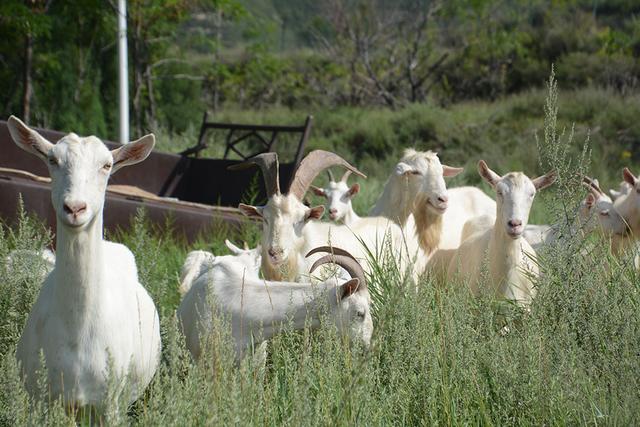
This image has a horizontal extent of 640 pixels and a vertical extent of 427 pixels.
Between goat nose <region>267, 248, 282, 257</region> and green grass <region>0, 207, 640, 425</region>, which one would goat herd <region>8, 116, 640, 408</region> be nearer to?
goat nose <region>267, 248, 282, 257</region>


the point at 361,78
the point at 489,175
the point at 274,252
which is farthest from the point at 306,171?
the point at 361,78

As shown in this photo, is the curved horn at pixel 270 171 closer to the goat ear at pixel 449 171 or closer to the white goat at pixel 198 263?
the white goat at pixel 198 263

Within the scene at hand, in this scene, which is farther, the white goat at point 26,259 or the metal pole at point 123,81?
the metal pole at point 123,81

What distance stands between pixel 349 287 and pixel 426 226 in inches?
124

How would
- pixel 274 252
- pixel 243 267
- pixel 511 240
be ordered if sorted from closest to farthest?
pixel 243 267, pixel 274 252, pixel 511 240

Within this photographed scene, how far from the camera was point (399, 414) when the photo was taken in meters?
4.05

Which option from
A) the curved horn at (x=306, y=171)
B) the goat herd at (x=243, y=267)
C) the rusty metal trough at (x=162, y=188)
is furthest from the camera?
the rusty metal trough at (x=162, y=188)

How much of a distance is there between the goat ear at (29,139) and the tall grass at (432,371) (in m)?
0.86

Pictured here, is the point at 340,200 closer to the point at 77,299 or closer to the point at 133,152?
the point at 133,152

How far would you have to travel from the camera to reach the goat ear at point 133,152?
4.16m

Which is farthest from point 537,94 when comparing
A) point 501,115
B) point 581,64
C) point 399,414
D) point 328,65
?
point 399,414

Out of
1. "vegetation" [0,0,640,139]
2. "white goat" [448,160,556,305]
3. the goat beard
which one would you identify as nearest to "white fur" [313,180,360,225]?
the goat beard

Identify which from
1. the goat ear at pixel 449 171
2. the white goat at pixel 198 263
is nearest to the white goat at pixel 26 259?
the white goat at pixel 198 263

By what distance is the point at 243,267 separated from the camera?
552cm
